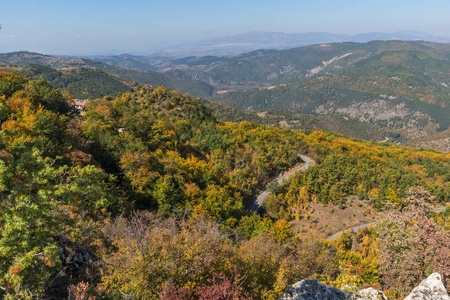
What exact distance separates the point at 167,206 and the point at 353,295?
19.0m

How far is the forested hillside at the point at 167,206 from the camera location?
→ 768 centimetres

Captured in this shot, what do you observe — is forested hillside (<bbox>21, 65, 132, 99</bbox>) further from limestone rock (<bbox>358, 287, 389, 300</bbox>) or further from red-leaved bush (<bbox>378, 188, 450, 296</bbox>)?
limestone rock (<bbox>358, 287, 389, 300</bbox>)

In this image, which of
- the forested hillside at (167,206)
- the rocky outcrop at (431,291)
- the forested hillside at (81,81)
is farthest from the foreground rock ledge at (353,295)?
the forested hillside at (81,81)

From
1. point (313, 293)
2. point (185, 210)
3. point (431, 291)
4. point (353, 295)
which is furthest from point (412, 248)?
point (185, 210)

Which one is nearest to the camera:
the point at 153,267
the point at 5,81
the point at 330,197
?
the point at 153,267

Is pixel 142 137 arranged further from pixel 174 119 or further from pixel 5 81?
pixel 174 119

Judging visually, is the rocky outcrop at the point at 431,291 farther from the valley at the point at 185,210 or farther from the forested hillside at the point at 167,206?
the forested hillside at the point at 167,206

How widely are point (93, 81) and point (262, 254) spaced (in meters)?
191

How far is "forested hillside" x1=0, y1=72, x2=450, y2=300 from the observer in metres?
7.68

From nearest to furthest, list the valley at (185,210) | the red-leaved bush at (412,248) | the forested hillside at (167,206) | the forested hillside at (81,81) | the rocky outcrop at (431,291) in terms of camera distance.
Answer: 1. the rocky outcrop at (431,291)
2. the forested hillside at (167,206)
3. the valley at (185,210)
4. the red-leaved bush at (412,248)
5. the forested hillside at (81,81)

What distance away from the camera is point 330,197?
127 ft

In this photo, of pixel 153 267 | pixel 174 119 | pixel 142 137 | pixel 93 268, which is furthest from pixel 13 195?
pixel 174 119

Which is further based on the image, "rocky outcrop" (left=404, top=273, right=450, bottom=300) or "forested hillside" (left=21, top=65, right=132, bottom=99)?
"forested hillside" (left=21, top=65, right=132, bottom=99)

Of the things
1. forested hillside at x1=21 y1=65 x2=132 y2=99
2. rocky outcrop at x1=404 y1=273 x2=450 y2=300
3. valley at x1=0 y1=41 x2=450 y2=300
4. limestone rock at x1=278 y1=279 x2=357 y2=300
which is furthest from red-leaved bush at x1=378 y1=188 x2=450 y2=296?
forested hillside at x1=21 y1=65 x2=132 y2=99
